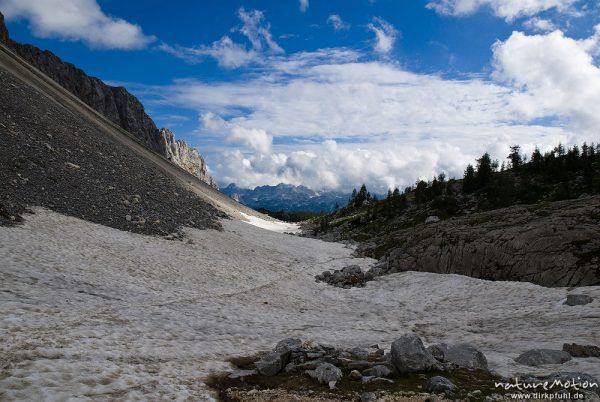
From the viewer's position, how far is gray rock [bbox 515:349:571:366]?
12375 millimetres

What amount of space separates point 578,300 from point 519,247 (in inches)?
365

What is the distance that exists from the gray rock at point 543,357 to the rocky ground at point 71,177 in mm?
28409

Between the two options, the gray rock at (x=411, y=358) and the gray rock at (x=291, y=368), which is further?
the gray rock at (x=291, y=368)

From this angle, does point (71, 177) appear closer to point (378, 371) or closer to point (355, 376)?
point (355, 376)

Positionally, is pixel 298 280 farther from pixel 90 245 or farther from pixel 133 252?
pixel 90 245

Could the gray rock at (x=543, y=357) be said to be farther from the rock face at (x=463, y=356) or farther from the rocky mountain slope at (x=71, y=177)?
the rocky mountain slope at (x=71, y=177)

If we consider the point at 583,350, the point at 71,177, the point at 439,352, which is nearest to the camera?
the point at 583,350

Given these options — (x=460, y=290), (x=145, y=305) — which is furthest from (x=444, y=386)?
(x=460, y=290)

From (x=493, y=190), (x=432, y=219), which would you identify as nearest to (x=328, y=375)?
(x=432, y=219)

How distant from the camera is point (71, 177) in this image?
117ft

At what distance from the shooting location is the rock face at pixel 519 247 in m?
24.2

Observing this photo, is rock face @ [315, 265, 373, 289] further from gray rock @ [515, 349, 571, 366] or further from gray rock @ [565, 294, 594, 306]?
gray rock @ [515, 349, 571, 366]

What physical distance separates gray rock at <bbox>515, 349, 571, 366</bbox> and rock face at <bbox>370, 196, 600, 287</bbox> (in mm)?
12637

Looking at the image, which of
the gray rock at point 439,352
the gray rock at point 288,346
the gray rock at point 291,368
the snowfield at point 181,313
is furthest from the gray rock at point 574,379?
the gray rock at point 288,346
